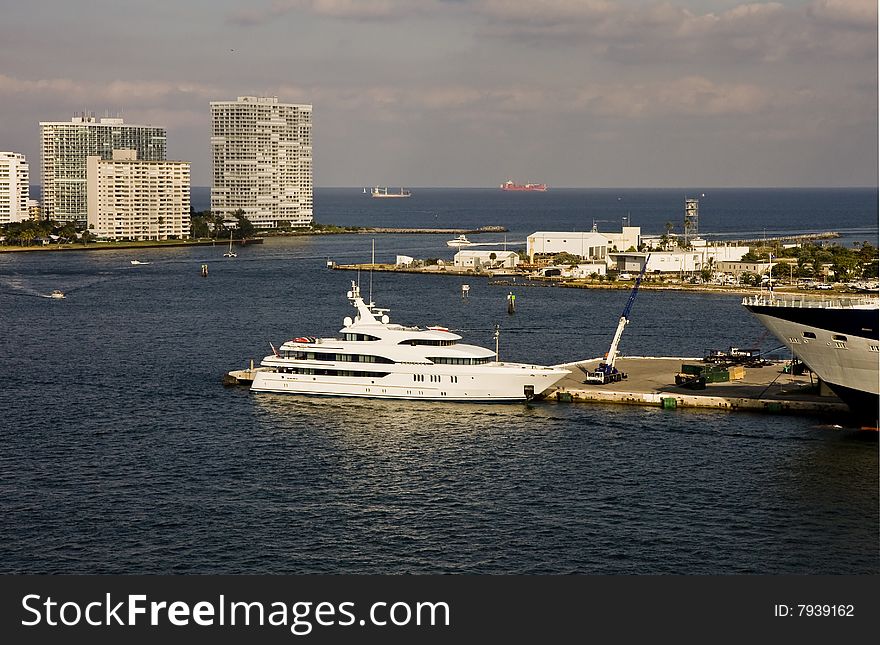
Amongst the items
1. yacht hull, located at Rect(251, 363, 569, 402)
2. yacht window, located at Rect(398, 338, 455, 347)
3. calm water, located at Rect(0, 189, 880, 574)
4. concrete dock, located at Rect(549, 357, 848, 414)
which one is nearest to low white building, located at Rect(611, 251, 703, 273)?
calm water, located at Rect(0, 189, 880, 574)

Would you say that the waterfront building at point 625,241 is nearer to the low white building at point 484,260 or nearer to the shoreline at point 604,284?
Result: the low white building at point 484,260

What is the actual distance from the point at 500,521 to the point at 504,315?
49117 mm

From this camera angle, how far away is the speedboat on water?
4472 centimetres

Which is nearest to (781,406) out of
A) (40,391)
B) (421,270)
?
(40,391)

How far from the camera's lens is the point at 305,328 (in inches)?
2990

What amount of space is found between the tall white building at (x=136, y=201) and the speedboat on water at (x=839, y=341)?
13959cm

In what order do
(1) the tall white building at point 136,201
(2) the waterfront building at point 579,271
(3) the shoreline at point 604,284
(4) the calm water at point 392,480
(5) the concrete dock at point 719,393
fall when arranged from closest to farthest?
(4) the calm water at point 392,480 < (5) the concrete dock at point 719,393 < (3) the shoreline at point 604,284 < (2) the waterfront building at point 579,271 < (1) the tall white building at point 136,201

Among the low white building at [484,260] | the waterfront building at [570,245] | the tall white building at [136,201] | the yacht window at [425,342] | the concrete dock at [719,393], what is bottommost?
the concrete dock at [719,393]

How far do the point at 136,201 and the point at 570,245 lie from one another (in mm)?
71359

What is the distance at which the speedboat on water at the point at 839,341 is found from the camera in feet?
147

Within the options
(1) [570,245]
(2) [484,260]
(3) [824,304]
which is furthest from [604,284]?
(3) [824,304]

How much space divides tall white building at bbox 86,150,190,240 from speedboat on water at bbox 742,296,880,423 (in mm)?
139590

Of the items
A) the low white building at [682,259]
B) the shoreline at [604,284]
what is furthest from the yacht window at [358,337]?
the low white building at [682,259]

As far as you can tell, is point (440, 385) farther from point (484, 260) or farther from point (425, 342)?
point (484, 260)
